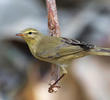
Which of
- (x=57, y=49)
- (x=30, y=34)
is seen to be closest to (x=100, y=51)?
(x=57, y=49)

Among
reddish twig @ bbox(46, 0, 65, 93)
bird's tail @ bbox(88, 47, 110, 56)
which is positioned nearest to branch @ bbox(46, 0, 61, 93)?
reddish twig @ bbox(46, 0, 65, 93)

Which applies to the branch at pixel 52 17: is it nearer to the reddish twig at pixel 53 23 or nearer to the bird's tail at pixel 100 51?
the reddish twig at pixel 53 23

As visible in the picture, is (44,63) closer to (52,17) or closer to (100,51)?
(52,17)

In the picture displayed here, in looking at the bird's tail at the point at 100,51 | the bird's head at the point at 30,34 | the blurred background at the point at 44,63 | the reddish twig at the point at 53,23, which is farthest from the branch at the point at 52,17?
the blurred background at the point at 44,63

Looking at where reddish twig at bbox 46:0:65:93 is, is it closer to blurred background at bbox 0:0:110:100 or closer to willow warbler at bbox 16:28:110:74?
willow warbler at bbox 16:28:110:74

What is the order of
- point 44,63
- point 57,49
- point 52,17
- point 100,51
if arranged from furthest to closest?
1. point 44,63
2. point 57,49
3. point 52,17
4. point 100,51
